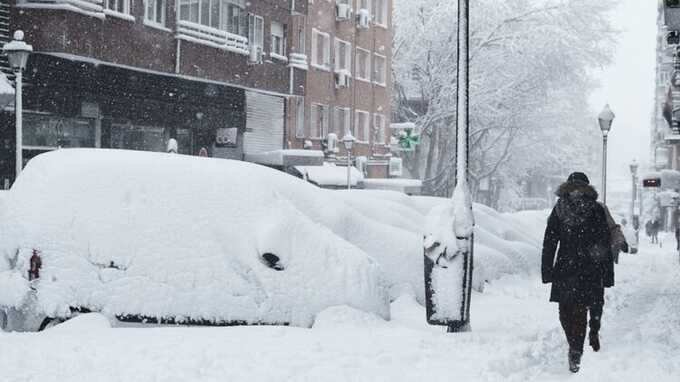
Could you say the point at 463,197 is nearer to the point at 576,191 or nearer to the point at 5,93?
the point at 576,191

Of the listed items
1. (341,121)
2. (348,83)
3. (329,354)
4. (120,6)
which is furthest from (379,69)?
(329,354)

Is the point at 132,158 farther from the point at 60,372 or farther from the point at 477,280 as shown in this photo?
the point at 477,280

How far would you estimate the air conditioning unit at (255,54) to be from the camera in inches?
1265

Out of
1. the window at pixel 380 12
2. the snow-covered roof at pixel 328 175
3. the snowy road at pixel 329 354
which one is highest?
the window at pixel 380 12

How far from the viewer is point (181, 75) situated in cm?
2773

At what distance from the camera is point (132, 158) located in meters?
9.50

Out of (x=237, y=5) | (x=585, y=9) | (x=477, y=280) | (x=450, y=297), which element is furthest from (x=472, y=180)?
(x=450, y=297)

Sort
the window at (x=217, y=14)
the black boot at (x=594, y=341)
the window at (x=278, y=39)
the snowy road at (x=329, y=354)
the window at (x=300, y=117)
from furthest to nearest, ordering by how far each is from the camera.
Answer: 1. the window at (x=300, y=117)
2. the window at (x=278, y=39)
3. the window at (x=217, y=14)
4. the black boot at (x=594, y=341)
5. the snowy road at (x=329, y=354)

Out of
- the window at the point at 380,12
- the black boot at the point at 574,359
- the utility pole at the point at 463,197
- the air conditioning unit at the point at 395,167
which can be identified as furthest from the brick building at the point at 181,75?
the black boot at the point at 574,359

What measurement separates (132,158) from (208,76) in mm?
19757

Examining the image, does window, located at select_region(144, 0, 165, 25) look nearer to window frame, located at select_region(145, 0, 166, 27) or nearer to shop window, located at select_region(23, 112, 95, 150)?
window frame, located at select_region(145, 0, 166, 27)

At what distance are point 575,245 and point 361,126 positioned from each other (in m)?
39.2

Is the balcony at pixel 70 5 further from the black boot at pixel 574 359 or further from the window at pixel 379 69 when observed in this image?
the window at pixel 379 69

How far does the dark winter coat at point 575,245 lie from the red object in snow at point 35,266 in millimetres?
4037
